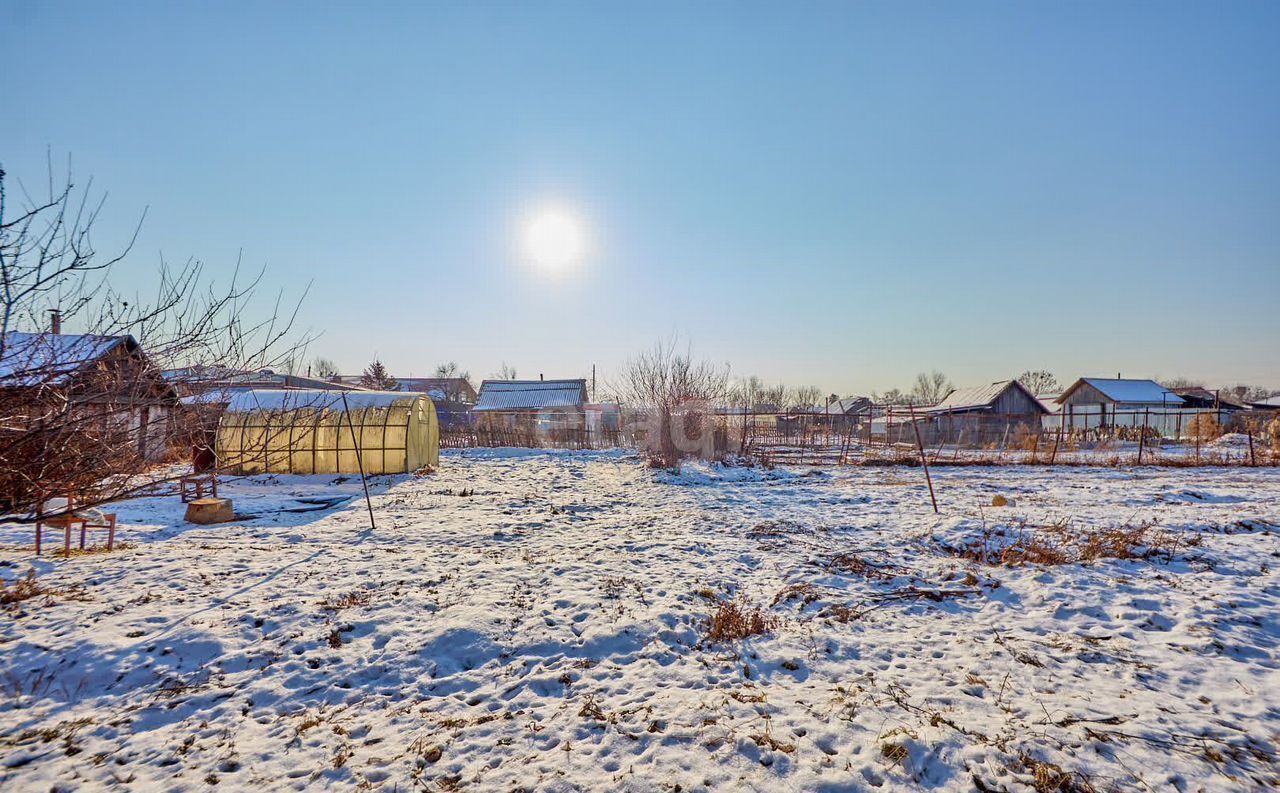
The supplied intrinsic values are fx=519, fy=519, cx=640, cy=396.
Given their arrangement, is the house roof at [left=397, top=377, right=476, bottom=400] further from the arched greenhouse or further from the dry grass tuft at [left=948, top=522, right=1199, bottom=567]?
the dry grass tuft at [left=948, top=522, right=1199, bottom=567]

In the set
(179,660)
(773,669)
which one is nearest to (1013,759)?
(773,669)

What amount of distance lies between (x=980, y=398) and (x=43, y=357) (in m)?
42.7

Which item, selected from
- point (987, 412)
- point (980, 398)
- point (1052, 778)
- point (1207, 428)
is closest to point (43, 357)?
point (1052, 778)

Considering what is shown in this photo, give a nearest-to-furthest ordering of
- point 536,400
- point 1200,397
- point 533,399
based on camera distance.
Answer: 1. point 1200,397
2. point 536,400
3. point 533,399

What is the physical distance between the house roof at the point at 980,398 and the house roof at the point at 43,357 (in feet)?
133

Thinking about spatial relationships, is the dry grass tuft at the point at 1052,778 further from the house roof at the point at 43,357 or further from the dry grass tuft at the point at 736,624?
the house roof at the point at 43,357

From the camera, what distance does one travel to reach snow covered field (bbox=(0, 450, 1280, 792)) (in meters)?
2.97

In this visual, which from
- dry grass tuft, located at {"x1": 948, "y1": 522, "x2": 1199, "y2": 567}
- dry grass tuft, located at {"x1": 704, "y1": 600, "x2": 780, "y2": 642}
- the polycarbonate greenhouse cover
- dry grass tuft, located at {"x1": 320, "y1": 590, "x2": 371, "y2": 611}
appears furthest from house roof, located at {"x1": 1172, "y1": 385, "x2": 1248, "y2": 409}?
dry grass tuft, located at {"x1": 320, "y1": 590, "x2": 371, "y2": 611}

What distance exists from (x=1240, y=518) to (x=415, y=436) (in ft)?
60.1

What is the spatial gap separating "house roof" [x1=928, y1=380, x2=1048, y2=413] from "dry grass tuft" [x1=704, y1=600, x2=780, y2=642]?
36492 mm

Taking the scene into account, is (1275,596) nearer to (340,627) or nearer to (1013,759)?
(1013,759)

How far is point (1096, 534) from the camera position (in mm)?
7332

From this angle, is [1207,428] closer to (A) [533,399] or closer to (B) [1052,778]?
(B) [1052,778]

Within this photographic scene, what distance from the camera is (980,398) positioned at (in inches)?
1420
